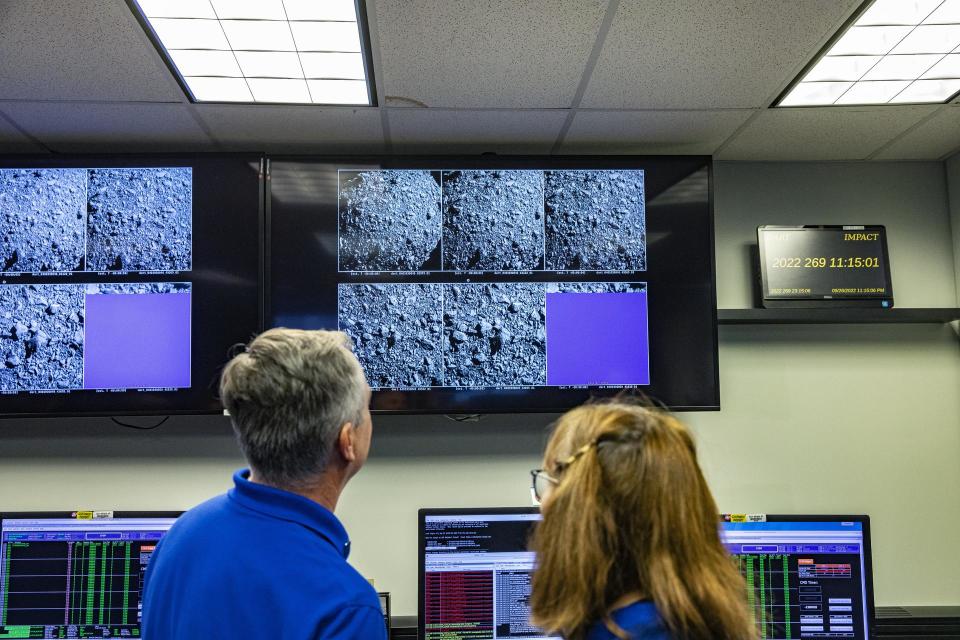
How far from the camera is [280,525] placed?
1026mm

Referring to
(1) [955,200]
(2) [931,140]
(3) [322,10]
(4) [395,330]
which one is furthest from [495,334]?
(1) [955,200]

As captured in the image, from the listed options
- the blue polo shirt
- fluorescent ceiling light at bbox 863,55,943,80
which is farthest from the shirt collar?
fluorescent ceiling light at bbox 863,55,943,80

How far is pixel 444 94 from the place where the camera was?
1.99 m

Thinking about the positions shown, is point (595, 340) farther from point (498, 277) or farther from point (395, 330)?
point (395, 330)

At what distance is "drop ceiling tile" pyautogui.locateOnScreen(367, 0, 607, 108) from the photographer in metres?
1.59

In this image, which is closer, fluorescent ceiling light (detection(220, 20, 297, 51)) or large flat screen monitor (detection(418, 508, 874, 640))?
fluorescent ceiling light (detection(220, 20, 297, 51))

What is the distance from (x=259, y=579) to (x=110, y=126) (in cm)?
174

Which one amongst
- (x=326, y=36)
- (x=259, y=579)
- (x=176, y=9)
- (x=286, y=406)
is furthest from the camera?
(x=326, y=36)

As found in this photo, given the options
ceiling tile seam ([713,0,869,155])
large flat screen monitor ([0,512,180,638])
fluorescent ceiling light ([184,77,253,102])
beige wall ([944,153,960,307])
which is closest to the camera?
ceiling tile seam ([713,0,869,155])

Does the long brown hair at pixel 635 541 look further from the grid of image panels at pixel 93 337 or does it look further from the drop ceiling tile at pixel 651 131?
the grid of image panels at pixel 93 337

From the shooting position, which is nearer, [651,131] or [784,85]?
[784,85]

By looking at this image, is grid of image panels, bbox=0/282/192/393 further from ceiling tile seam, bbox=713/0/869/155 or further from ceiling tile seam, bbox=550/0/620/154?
ceiling tile seam, bbox=713/0/869/155

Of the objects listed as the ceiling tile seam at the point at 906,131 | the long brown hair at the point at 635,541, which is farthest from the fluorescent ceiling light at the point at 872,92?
the long brown hair at the point at 635,541

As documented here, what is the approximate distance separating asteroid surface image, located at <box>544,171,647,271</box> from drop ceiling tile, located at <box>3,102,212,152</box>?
3.70ft
